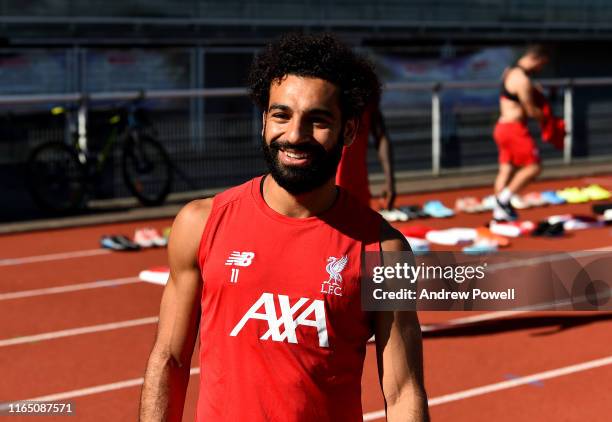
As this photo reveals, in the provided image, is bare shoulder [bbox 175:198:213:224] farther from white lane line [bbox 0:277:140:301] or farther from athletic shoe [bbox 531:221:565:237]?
athletic shoe [bbox 531:221:565:237]

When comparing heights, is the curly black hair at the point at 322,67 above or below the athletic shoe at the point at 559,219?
above

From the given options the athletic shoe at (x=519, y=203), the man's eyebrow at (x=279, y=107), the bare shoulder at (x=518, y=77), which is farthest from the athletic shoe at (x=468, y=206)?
the man's eyebrow at (x=279, y=107)

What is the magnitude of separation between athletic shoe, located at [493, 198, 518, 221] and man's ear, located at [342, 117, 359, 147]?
400 inches

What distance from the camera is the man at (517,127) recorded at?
12.4m

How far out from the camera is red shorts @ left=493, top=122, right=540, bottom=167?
41.9 feet

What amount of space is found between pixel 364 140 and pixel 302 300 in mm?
5400

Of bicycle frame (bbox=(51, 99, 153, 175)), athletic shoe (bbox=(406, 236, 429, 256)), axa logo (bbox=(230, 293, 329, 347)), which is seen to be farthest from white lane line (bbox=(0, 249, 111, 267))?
axa logo (bbox=(230, 293, 329, 347))

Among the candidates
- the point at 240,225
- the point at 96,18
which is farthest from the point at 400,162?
the point at 240,225

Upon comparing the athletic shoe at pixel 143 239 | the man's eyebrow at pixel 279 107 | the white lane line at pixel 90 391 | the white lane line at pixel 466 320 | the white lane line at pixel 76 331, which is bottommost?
the white lane line at pixel 90 391

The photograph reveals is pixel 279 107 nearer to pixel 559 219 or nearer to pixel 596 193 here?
pixel 559 219

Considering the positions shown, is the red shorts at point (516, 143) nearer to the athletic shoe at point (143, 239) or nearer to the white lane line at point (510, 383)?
the athletic shoe at point (143, 239)

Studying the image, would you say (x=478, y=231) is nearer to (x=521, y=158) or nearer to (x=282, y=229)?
(x=521, y=158)

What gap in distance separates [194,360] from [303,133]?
202 inches

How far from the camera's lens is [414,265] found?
3293mm
